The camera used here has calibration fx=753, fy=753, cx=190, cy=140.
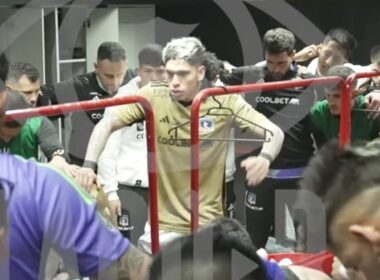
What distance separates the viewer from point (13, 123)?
341 centimetres

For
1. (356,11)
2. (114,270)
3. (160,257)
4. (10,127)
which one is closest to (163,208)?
(10,127)

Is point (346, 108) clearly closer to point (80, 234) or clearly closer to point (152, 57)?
point (152, 57)

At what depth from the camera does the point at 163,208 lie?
Result: 3.87 metres

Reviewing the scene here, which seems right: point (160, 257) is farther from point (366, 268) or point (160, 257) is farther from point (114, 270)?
point (114, 270)

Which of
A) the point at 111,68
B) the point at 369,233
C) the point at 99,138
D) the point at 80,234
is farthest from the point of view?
the point at 111,68

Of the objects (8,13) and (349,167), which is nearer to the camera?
(349,167)

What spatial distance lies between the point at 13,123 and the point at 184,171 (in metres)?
0.89

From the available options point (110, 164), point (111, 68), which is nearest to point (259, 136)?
point (110, 164)

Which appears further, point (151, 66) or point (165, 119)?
point (151, 66)

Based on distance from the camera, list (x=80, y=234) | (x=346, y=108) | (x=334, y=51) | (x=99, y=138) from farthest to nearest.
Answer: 1. (x=334, y=51)
2. (x=346, y=108)
3. (x=99, y=138)
4. (x=80, y=234)

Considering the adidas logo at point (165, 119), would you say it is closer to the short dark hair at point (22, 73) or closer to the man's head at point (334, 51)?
the short dark hair at point (22, 73)

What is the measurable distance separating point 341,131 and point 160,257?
3.03 m

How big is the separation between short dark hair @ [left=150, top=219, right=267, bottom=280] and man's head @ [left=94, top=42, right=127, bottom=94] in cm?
398

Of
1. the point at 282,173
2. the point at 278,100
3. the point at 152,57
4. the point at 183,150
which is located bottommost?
the point at 282,173
